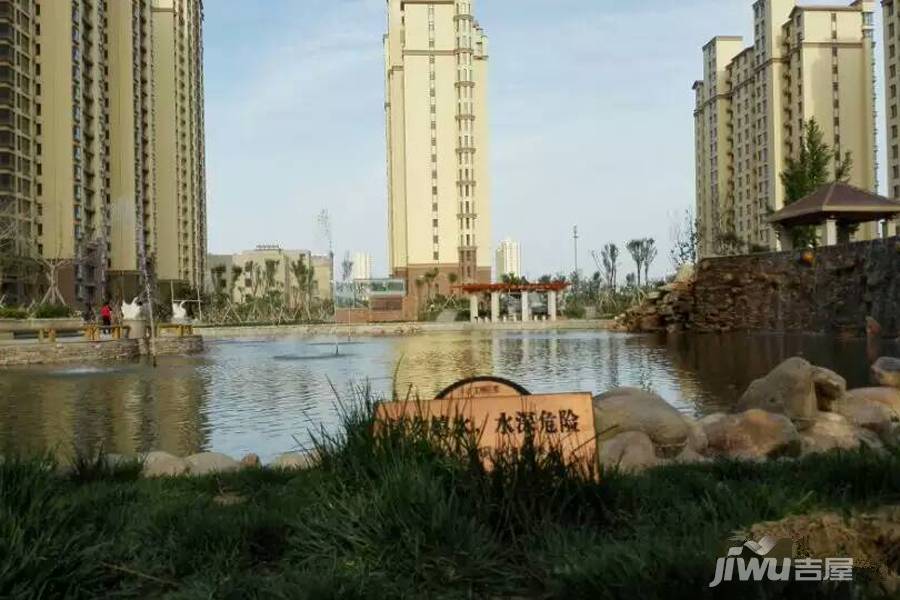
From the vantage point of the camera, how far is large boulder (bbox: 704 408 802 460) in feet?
18.1

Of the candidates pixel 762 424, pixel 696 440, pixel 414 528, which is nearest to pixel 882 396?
pixel 762 424

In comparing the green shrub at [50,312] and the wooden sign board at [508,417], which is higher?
the green shrub at [50,312]

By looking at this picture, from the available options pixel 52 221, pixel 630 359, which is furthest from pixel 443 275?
pixel 630 359

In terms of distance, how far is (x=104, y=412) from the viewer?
410 inches

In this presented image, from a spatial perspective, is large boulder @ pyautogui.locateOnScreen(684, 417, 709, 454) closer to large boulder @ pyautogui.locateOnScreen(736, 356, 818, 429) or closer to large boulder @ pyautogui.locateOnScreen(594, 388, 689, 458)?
large boulder @ pyautogui.locateOnScreen(594, 388, 689, 458)

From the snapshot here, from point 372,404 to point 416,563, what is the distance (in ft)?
3.96

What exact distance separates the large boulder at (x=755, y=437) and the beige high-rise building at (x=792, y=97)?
2428 inches

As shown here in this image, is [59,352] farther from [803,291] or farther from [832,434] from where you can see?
[803,291]

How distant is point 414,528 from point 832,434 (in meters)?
4.76

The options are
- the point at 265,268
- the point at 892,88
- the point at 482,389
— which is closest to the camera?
the point at 482,389

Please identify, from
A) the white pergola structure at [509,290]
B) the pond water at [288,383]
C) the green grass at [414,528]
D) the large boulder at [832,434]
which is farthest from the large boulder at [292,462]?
the white pergola structure at [509,290]

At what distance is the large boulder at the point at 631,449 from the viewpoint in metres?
4.98

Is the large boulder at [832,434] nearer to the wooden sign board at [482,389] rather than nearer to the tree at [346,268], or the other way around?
the wooden sign board at [482,389]

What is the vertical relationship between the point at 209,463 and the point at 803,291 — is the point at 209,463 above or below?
below
